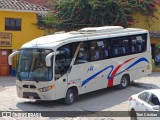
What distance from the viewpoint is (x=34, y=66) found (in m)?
16.3

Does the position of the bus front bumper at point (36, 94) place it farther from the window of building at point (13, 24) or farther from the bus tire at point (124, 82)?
the window of building at point (13, 24)

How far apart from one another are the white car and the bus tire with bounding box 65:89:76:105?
463 cm

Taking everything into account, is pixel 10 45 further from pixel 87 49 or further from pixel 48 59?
pixel 48 59

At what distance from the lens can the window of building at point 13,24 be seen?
27.4 m

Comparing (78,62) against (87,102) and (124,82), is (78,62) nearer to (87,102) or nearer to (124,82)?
(87,102)

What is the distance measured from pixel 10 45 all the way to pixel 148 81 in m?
10.8

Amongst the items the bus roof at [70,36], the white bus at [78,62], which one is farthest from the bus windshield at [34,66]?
the bus roof at [70,36]

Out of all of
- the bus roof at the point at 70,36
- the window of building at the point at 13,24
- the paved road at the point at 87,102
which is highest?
the window of building at the point at 13,24

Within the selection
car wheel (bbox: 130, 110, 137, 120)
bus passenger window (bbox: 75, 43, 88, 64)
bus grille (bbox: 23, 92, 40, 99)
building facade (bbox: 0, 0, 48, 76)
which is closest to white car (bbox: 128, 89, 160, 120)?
car wheel (bbox: 130, 110, 137, 120)

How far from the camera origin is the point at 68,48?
55.5ft

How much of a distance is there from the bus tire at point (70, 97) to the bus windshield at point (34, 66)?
146cm

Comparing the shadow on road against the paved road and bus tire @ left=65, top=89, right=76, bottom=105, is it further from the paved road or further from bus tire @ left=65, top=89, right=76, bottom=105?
bus tire @ left=65, top=89, right=76, bottom=105

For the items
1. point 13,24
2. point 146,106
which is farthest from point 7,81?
point 146,106

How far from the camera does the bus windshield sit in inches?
632
